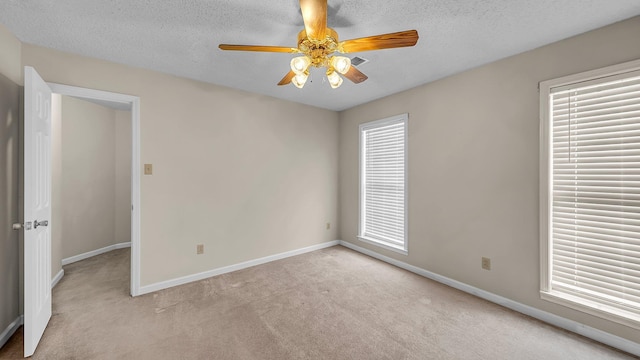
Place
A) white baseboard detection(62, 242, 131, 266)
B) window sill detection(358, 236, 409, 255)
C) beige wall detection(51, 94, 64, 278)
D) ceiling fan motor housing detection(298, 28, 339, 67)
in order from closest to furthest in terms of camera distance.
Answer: ceiling fan motor housing detection(298, 28, 339, 67) → beige wall detection(51, 94, 64, 278) → window sill detection(358, 236, 409, 255) → white baseboard detection(62, 242, 131, 266)

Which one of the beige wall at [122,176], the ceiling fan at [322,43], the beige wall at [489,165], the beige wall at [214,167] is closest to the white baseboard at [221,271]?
the beige wall at [214,167]

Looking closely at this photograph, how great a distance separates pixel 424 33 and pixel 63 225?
512 centimetres

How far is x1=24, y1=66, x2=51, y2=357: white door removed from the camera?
1.75 m

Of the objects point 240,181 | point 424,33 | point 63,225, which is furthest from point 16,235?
point 424,33

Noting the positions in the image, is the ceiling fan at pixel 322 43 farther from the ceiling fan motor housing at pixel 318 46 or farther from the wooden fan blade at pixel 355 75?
the wooden fan blade at pixel 355 75

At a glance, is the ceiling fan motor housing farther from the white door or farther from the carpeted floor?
the carpeted floor

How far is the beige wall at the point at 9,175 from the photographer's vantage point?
1.92 meters

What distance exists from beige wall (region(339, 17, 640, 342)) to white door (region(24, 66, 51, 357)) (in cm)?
361

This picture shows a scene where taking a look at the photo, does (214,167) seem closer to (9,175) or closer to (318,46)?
(9,175)

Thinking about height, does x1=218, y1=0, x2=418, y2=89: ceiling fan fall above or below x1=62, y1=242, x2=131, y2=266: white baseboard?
above

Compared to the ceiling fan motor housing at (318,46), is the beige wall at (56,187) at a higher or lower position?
lower

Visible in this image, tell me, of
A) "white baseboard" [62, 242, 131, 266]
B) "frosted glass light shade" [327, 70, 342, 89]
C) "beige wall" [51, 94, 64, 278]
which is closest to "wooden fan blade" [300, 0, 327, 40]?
"frosted glass light shade" [327, 70, 342, 89]

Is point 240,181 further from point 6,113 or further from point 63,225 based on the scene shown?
point 63,225

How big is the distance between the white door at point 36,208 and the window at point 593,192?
409 cm
